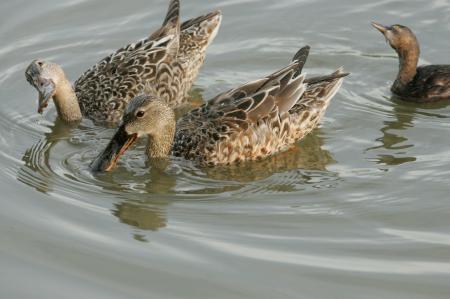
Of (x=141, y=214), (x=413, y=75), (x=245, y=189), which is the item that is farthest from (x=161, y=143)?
(x=413, y=75)

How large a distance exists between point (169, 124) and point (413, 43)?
9.38ft

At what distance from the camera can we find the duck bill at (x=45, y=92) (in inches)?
345

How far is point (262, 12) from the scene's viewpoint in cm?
1109

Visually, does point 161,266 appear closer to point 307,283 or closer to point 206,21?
point 307,283

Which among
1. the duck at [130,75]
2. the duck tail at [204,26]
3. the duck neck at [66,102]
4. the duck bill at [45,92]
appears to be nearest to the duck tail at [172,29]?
the duck at [130,75]

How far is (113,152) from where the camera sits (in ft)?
Answer: 25.7

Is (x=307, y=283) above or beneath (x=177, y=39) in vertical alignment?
beneath

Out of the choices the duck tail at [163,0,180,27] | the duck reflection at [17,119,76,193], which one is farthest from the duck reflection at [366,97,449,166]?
the duck reflection at [17,119,76,193]

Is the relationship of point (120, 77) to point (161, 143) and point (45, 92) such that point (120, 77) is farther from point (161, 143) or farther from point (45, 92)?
point (161, 143)

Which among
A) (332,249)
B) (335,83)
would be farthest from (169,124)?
(332,249)

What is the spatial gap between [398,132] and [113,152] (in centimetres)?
260

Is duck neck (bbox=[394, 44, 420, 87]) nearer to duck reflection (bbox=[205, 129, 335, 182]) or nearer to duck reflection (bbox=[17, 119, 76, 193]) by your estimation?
duck reflection (bbox=[205, 129, 335, 182])

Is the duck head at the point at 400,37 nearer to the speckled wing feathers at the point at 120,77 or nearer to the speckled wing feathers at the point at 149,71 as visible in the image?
the speckled wing feathers at the point at 149,71

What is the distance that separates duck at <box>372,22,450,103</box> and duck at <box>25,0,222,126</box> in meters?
1.85
